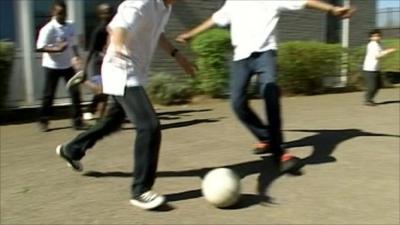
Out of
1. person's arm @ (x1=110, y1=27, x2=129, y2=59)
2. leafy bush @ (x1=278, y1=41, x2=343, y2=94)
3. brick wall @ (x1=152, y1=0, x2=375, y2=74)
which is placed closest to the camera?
person's arm @ (x1=110, y1=27, x2=129, y2=59)

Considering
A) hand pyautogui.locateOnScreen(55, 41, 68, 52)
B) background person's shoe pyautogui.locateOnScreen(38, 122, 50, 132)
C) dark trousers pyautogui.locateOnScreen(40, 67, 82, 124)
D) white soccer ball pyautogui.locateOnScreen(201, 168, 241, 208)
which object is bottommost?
background person's shoe pyautogui.locateOnScreen(38, 122, 50, 132)

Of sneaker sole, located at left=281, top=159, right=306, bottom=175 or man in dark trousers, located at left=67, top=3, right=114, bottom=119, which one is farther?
man in dark trousers, located at left=67, top=3, right=114, bottom=119

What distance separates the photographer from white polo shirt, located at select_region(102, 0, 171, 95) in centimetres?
463

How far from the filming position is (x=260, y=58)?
5.73 metres

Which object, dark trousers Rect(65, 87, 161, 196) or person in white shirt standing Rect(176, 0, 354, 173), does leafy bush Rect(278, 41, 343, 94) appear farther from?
dark trousers Rect(65, 87, 161, 196)

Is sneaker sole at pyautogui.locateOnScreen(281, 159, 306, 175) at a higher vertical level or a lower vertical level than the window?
lower

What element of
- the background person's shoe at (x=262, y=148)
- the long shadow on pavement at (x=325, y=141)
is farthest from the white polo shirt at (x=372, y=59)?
the background person's shoe at (x=262, y=148)

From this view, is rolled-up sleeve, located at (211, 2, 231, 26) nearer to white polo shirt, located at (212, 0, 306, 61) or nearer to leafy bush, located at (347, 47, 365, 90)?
white polo shirt, located at (212, 0, 306, 61)

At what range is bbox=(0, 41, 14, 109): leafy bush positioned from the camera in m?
8.95

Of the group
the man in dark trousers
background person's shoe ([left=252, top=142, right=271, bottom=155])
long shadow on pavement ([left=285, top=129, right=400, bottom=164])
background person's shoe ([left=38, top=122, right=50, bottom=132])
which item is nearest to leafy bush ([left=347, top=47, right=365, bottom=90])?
long shadow on pavement ([left=285, top=129, right=400, bottom=164])

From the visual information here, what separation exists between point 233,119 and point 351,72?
18.9 ft

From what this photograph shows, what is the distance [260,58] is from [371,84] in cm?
595

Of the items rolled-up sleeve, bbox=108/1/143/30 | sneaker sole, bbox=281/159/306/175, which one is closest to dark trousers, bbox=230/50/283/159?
sneaker sole, bbox=281/159/306/175

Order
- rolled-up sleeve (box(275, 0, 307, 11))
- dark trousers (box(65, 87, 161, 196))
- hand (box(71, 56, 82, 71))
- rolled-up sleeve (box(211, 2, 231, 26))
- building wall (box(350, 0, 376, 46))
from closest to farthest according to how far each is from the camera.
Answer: dark trousers (box(65, 87, 161, 196))
rolled-up sleeve (box(275, 0, 307, 11))
rolled-up sleeve (box(211, 2, 231, 26))
hand (box(71, 56, 82, 71))
building wall (box(350, 0, 376, 46))
